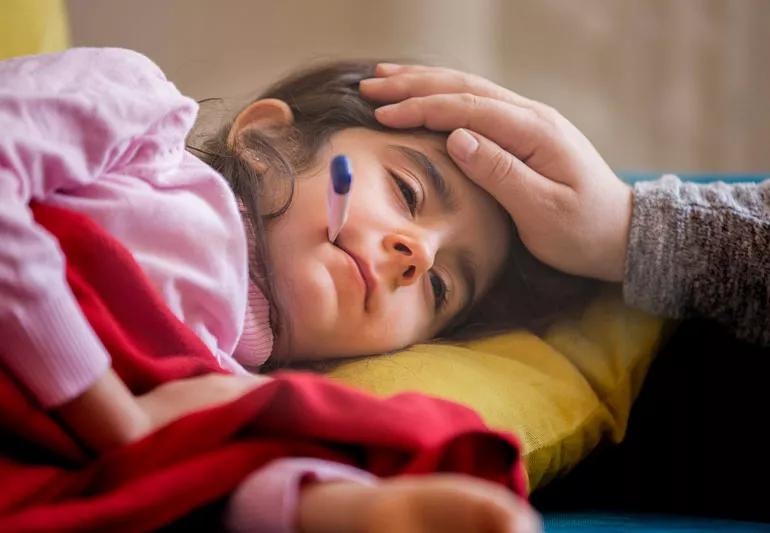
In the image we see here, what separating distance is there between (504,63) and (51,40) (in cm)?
39

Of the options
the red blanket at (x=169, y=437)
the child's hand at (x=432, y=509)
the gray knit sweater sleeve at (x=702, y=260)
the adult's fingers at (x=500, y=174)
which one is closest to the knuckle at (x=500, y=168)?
the adult's fingers at (x=500, y=174)

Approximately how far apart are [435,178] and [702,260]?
8.4 inches

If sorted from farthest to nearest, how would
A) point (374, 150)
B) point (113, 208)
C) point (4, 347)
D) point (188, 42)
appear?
1. point (188, 42)
2. point (374, 150)
3. point (113, 208)
4. point (4, 347)

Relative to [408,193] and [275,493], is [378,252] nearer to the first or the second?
[408,193]

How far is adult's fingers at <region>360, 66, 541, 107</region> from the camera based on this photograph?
2.34 feet

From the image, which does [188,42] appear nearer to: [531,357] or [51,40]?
[51,40]

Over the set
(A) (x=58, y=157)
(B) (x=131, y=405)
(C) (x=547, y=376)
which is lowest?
(C) (x=547, y=376)

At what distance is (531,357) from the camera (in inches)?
27.8

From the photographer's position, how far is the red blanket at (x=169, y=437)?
0.42m

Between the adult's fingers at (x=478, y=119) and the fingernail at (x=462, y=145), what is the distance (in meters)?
0.02

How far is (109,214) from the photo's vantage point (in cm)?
53

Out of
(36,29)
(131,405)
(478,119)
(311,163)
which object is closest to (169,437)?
(131,405)

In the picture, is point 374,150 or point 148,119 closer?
point 148,119

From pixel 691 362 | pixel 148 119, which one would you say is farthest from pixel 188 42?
pixel 691 362
